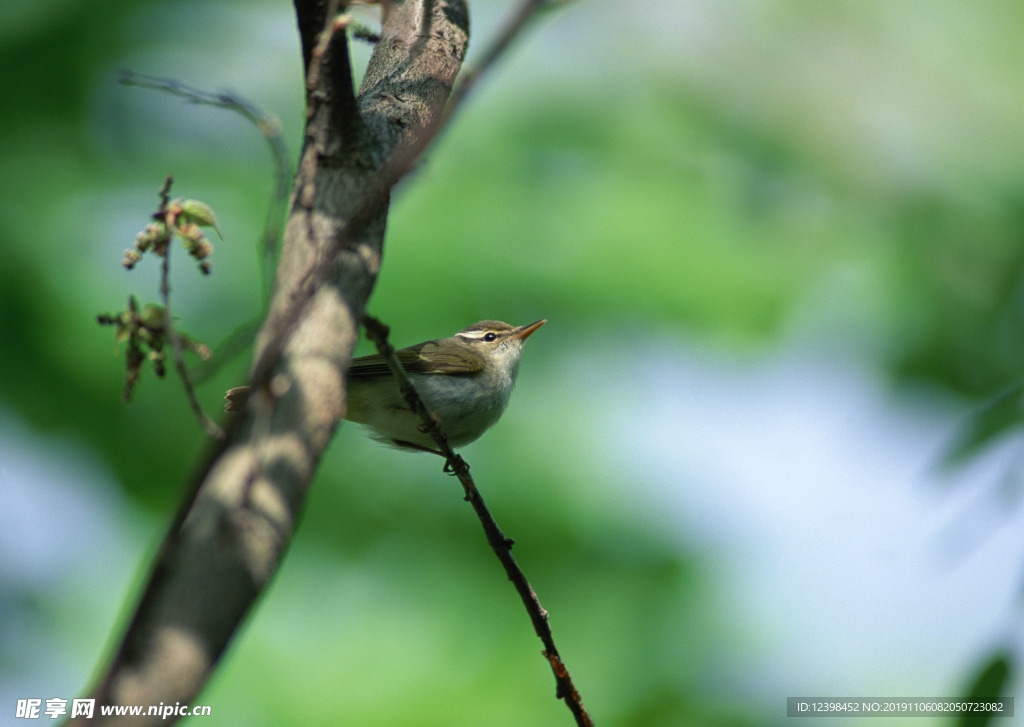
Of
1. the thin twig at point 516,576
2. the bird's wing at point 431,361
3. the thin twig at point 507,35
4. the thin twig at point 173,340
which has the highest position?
the thin twig at point 507,35

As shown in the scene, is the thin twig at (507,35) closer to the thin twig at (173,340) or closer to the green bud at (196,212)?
the thin twig at (173,340)

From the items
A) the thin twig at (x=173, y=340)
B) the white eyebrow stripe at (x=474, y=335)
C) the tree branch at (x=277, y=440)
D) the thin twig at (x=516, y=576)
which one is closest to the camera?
the tree branch at (x=277, y=440)

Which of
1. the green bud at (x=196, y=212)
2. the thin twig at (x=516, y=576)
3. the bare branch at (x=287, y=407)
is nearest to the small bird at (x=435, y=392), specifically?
the thin twig at (x=516, y=576)

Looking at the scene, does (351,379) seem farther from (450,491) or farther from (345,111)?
(450,491)

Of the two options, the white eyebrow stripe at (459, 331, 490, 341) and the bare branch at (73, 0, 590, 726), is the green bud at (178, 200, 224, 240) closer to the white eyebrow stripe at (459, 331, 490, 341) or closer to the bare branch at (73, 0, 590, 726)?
the bare branch at (73, 0, 590, 726)

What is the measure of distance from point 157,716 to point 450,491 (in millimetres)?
7019

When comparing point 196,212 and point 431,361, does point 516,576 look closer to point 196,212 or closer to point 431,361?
point 196,212

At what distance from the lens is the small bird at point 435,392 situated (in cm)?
403

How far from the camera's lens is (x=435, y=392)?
13.7 ft

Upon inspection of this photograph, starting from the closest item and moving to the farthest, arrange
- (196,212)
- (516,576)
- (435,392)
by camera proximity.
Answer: (196,212), (516,576), (435,392)

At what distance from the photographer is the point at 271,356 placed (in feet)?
3.13

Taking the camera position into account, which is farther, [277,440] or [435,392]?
[435,392]

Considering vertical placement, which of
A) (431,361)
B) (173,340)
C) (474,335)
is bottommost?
(474,335)

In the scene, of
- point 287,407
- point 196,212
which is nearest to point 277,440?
point 287,407
